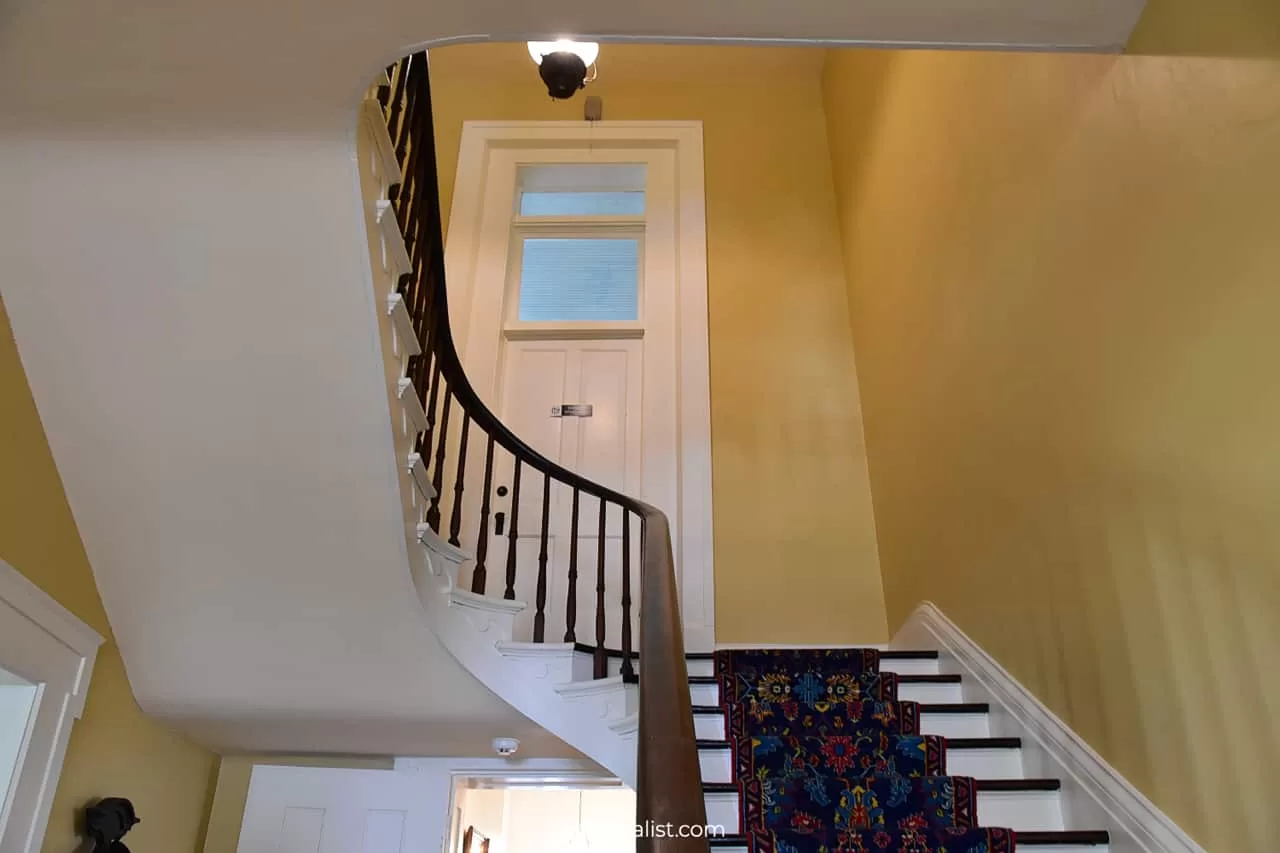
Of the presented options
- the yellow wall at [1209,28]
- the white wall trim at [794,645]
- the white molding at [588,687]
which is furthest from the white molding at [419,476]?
the yellow wall at [1209,28]

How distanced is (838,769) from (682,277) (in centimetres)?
323

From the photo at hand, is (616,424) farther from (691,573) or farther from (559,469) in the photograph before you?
(559,469)

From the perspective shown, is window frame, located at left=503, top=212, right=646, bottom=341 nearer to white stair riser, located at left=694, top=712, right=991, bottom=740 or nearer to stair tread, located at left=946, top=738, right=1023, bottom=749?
white stair riser, located at left=694, top=712, right=991, bottom=740

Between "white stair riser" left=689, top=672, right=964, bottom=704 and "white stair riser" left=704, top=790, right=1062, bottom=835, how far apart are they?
686 millimetres

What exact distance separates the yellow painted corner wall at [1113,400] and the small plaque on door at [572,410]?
1.75m

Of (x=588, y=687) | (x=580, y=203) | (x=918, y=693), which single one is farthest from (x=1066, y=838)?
(x=580, y=203)

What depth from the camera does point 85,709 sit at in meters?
3.04

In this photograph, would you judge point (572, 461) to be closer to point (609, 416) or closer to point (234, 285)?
point (609, 416)

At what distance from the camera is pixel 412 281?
9.21 ft

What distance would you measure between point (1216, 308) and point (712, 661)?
7.47 ft

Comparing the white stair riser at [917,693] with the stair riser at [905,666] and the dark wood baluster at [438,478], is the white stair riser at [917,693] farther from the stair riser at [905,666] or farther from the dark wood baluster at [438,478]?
the dark wood baluster at [438,478]

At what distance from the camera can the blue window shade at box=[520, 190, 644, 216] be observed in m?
5.78

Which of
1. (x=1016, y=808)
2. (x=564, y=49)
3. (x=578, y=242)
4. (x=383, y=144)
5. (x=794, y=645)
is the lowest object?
(x=1016, y=808)

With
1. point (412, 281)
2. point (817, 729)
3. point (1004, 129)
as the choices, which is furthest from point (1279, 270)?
point (412, 281)
